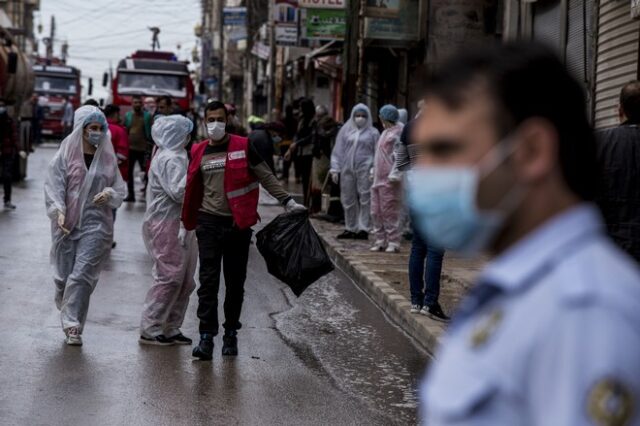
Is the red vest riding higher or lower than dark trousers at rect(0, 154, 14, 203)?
higher

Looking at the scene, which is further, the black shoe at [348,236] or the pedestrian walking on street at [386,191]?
the black shoe at [348,236]

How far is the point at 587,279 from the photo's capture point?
1.76 meters

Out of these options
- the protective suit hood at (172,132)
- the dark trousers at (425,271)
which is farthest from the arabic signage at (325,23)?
the protective suit hood at (172,132)

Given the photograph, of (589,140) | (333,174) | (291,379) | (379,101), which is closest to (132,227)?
(333,174)

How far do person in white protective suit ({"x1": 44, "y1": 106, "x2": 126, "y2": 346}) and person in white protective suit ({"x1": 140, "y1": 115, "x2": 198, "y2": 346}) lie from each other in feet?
1.04

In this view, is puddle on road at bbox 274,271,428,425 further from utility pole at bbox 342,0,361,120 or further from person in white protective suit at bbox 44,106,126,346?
utility pole at bbox 342,0,361,120

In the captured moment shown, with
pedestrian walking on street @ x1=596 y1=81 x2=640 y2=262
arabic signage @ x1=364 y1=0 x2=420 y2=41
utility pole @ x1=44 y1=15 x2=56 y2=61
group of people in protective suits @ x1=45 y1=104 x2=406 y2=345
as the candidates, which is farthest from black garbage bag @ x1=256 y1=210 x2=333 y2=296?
utility pole @ x1=44 y1=15 x2=56 y2=61

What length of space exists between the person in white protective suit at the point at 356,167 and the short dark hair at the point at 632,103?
11550mm

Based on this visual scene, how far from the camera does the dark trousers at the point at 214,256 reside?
9.17 meters

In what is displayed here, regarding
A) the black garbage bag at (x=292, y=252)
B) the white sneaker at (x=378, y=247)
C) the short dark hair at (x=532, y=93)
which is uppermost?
the short dark hair at (x=532, y=93)

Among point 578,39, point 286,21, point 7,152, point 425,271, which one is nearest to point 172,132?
point 425,271

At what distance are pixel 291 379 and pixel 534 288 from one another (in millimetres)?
6919

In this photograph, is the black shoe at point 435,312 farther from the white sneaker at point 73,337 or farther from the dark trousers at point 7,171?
the dark trousers at point 7,171

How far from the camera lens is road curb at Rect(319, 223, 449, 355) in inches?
404
